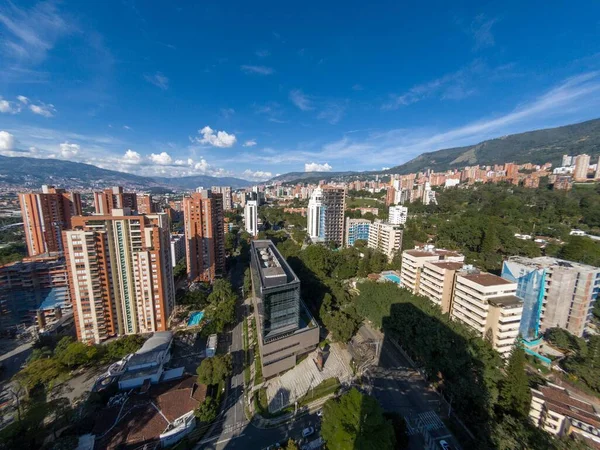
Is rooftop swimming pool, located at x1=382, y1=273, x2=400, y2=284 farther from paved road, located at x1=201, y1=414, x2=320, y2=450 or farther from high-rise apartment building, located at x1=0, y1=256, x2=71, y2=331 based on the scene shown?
high-rise apartment building, located at x1=0, y1=256, x2=71, y2=331

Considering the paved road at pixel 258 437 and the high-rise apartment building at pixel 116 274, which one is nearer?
the paved road at pixel 258 437

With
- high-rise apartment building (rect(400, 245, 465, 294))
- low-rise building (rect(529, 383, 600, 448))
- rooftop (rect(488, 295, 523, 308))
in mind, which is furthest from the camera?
high-rise apartment building (rect(400, 245, 465, 294))

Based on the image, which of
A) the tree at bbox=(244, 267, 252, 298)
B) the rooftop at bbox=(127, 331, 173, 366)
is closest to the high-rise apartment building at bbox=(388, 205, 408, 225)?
the tree at bbox=(244, 267, 252, 298)

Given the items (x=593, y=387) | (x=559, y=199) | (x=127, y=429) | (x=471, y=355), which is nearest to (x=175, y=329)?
(x=127, y=429)

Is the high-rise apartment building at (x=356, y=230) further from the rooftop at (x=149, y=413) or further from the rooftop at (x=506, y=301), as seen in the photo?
the rooftop at (x=149, y=413)

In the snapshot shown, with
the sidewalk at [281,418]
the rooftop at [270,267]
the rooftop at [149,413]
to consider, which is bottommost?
the sidewalk at [281,418]

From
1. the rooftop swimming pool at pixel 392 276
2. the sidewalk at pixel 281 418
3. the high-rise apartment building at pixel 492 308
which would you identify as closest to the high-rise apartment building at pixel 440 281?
the high-rise apartment building at pixel 492 308
